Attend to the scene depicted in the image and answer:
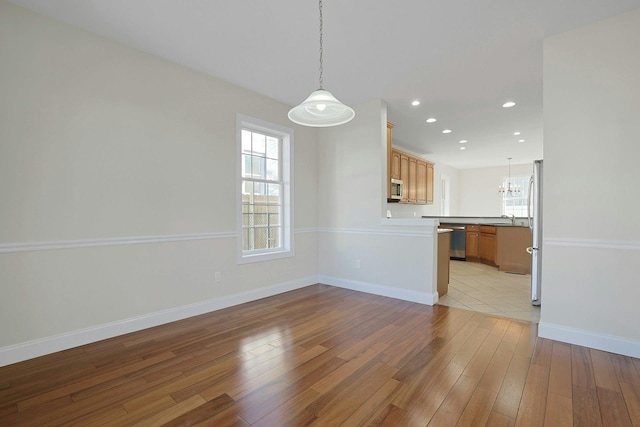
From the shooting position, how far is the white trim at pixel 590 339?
2.39m

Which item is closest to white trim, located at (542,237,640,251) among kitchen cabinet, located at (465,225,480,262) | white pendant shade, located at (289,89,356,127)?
white pendant shade, located at (289,89,356,127)

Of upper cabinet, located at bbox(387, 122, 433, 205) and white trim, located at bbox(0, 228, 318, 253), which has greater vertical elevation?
upper cabinet, located at bbox(387, 122, 433, 205)

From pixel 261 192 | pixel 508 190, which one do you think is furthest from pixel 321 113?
pixel 508 190

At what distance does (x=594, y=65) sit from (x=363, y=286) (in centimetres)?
343

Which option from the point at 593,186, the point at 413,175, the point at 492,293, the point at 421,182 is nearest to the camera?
the point at 593,186

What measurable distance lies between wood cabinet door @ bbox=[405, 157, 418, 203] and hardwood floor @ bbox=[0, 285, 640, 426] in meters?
4.15

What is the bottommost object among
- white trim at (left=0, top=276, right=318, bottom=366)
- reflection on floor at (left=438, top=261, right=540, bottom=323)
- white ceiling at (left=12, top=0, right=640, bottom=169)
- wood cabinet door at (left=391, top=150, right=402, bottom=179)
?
reflection on floor at (left=438, top=261, right=540, bottom=323)

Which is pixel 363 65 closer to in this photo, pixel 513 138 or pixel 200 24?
pixel 200 24

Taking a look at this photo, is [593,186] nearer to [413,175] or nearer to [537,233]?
[537,233]

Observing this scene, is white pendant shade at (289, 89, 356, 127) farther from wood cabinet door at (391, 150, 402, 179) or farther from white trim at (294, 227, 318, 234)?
wood cabinet door at (391, 150, 402, 179)

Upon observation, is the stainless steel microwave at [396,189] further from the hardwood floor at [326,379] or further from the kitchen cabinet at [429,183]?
the hardwood floor at [326,379]

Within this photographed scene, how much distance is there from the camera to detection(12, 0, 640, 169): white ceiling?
229 centimetres

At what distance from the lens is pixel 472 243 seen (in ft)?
22.8

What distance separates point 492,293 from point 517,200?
22.1ft
